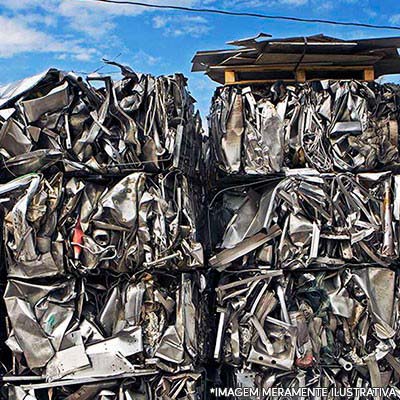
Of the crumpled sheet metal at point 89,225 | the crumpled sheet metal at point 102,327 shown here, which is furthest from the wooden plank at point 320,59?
the crumpled sheet metal at point 102,327

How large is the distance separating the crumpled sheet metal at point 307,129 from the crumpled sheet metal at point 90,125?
1.26ft

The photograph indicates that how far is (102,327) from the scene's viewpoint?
10.8ft

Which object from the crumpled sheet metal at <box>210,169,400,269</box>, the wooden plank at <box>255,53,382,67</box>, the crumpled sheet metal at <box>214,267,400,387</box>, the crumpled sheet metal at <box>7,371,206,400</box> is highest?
the wooden plank at <box>255,53,382,67</box>

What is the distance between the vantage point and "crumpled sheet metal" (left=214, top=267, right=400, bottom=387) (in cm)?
354

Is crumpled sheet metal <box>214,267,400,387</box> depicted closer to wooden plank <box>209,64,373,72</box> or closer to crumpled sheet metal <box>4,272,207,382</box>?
crumpled sheet metal <box>4,272,207,382</box>

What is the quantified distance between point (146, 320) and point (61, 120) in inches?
48.7

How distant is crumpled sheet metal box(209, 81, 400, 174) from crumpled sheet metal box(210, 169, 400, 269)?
0.36 feet

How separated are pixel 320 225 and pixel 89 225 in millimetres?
1405

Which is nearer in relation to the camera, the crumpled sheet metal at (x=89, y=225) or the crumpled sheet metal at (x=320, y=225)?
the crumpled sheet metal at (x=89, y=225)

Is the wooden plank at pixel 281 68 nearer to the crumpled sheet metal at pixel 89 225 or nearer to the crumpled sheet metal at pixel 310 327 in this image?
the crumpled sheet metal at pixel 89 225

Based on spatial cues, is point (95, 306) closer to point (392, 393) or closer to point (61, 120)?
point (61, 120)

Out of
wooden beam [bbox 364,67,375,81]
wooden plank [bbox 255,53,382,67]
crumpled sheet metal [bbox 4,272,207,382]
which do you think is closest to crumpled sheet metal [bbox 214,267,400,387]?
crumpled sheet metal [bbox 4,272,207,382]

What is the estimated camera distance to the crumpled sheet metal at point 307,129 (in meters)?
3.62

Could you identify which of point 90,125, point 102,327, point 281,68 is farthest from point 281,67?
point 102,327
